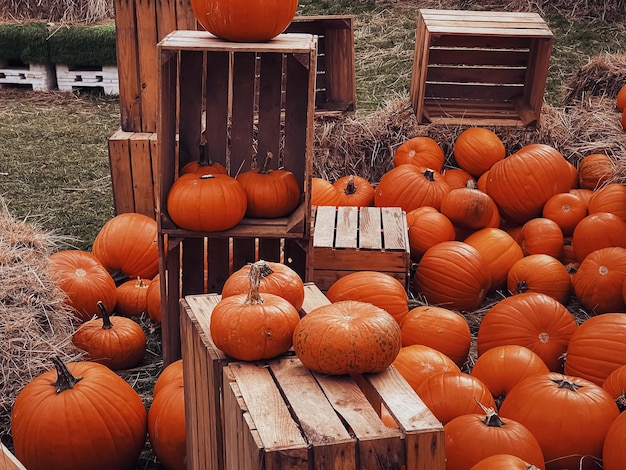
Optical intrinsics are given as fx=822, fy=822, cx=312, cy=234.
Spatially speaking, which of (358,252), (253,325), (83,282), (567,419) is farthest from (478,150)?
(253,325)

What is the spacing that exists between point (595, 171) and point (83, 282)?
3.08 metres

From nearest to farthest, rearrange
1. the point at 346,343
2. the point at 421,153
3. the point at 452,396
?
the point at 346,343 → the point at 452,396 → the point at 421,153

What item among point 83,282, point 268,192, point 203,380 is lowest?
point 83,282

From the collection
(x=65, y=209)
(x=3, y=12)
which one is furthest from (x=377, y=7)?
(x=65, y=209)

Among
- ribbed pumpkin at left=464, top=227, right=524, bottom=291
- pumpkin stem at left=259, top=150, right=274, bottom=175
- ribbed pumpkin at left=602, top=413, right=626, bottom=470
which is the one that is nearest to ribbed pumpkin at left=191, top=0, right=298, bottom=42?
pumpkin stem at left=259, top=150, right=274, bottom=175

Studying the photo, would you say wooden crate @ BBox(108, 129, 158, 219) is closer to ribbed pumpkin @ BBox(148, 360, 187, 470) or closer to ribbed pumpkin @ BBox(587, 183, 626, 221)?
ribbed pumpkin @ BBox(148, 360, 187, 470)

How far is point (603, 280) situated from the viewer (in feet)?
13.5

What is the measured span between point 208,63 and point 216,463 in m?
1.93

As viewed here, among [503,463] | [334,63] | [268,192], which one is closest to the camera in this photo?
[503,463]

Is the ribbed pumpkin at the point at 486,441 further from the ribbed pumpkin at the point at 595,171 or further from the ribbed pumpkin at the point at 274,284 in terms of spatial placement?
the ribbed pumpkin at the point at 595,171

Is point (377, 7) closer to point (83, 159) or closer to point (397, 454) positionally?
point (83, 159)

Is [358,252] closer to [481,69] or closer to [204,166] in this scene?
[204,166]

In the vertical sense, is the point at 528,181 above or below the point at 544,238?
above

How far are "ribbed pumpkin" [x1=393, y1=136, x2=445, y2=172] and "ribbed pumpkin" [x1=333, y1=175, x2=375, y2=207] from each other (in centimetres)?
34
